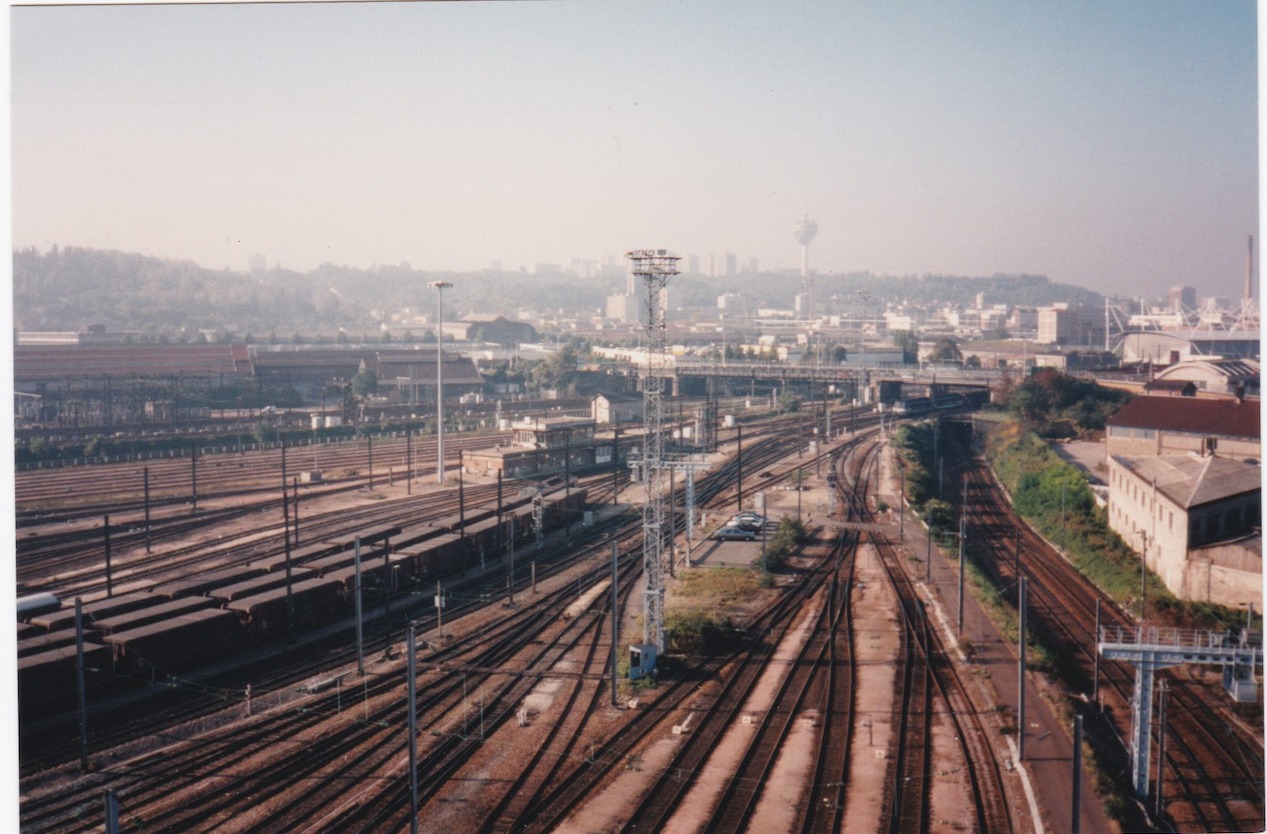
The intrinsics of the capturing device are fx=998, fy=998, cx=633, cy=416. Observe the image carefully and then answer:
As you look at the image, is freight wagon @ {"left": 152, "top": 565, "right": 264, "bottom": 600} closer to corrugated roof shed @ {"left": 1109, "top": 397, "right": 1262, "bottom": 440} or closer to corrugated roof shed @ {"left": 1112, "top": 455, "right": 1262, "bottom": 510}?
corrugated roof shed @ {"left": 1112, "top": 455, "right": 1262, "bottom": 510}

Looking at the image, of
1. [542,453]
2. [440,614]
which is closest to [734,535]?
[440,614]

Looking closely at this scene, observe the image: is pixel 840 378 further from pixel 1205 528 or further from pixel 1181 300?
pixel 1205 528

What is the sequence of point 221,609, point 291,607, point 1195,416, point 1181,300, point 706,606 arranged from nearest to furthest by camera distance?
point 221,609 < point 291,607 < point 706,606 < point 1195,416 < point 1181,300

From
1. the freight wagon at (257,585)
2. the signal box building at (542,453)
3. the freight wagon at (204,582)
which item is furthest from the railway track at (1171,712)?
the freight wagon at (204,582)

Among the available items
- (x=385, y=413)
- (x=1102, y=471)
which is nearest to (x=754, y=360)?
(x=385, y=413)

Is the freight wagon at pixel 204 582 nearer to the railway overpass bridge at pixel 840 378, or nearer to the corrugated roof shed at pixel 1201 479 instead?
the corrugated roof shed at pixel 1201 479

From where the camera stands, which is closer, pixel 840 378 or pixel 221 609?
pixel 221 609
